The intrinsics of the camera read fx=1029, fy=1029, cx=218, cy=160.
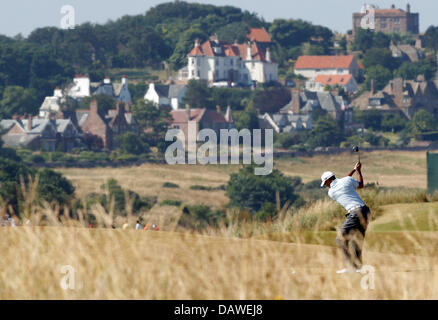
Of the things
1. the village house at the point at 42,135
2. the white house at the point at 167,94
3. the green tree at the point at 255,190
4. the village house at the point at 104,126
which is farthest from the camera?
the white house at the point at 167,94

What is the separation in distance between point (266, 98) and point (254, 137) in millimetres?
27826

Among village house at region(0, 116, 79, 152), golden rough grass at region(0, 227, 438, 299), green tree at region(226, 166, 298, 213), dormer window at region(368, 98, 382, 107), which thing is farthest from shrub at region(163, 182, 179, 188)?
dormer window at region(368, 98, 382, 107)

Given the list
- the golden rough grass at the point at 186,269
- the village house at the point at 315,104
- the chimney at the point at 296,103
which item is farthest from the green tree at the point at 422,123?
the golden rough grass at the point at 186,269

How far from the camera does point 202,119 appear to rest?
161875 mm

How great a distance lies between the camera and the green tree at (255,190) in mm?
93125

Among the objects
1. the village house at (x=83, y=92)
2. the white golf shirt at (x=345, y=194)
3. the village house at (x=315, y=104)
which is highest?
the white golf shirt at (x=345, y=194)

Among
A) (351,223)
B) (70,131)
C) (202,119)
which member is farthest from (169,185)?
(351,223)

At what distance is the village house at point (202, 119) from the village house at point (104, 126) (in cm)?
961

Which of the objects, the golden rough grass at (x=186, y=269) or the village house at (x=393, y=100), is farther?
the village house at (x=393, y=100)

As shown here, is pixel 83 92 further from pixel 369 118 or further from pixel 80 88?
pixel 369 118

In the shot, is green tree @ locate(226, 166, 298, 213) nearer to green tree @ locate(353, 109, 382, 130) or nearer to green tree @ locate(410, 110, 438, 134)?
green tree @ locate(410, 110, 438, 134)

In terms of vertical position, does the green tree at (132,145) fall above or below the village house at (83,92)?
below

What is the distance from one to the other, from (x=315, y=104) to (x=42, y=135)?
59.7 meters

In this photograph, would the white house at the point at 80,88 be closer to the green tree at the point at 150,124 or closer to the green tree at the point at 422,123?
the green tree at the point at 150,124
